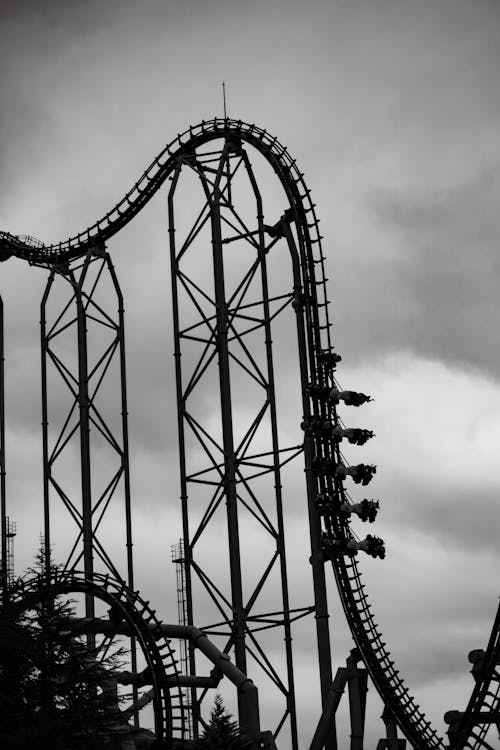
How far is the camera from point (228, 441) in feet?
80.2

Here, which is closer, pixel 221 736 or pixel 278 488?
pixel 221 736

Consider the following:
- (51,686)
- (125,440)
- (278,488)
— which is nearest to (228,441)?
(278,488)

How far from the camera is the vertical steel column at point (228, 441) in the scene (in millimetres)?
23656

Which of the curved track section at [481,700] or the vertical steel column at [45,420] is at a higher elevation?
the vertical steel column at [45,420]

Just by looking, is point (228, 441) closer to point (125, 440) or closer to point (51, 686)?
point (125, 440)

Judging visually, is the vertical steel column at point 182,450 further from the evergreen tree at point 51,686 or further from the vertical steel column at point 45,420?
the vertical steel column at point 45,420

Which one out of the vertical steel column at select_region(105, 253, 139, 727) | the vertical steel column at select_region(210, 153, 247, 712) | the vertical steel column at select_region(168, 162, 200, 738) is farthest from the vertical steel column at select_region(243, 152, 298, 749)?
the vertical steel column at select_region(105, 253, 139, 727)

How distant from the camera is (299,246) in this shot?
86.6ft

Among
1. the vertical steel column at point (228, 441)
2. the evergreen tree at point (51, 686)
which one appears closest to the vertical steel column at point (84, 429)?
the vertical steel column at point (228, 441)

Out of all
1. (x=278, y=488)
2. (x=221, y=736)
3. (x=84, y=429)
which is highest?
(x=84, y=429)

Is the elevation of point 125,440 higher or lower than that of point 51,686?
higher

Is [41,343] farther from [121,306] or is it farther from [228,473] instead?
[228,473]

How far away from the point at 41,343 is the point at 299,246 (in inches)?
252

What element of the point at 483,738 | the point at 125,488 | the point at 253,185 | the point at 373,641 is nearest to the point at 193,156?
the point at 253,185
